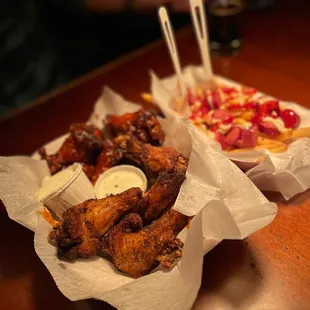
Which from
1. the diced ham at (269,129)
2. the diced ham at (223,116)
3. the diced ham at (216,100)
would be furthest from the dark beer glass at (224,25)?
the diced ham at (269,129)

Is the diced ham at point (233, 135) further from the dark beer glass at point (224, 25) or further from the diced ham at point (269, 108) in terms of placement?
the dark beer glass at point (224, 25)

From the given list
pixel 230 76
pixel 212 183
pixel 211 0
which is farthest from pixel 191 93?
pixel 211 0

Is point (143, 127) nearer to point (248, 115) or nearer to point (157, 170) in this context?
point (157, 170)

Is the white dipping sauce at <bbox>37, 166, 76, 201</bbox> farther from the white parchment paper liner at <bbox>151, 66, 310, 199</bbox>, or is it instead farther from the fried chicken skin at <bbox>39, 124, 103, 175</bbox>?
the white parchment paper liner at <bbox>151, 66, 310, 199</bbox>

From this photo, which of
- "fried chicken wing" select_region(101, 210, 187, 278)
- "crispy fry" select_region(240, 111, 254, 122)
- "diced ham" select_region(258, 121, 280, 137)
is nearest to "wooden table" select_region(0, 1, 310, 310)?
"fried chicken wing" select_region(101, 210, 187, 278)

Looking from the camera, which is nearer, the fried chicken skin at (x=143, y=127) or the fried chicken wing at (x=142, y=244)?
the fried chicken wing at (x=142, y=244)

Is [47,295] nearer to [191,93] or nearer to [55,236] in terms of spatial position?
[55,236]

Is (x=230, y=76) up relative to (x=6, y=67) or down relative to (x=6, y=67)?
down
